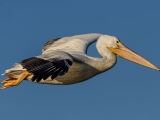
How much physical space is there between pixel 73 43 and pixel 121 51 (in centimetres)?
151

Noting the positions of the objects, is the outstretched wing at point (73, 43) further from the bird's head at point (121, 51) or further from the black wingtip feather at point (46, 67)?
the black wingtip feather at point (46, 67)

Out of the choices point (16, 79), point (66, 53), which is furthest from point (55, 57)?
point (16, 79)

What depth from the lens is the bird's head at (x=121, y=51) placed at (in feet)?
67.3

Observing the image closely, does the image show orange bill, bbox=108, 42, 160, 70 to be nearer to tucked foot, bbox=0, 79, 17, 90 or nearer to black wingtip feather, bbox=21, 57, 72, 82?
black wingtip feather, bbox=21, 57, 72, 82

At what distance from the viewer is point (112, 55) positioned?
66.3ft

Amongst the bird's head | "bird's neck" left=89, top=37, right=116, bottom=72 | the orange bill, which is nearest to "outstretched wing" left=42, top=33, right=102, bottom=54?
"bird's neck" left=89, top=37, right=116, bottom=72

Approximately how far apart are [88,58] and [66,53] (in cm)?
86

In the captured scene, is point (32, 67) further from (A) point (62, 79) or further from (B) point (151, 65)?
(B) point (151, 65)

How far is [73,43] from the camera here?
20781mm

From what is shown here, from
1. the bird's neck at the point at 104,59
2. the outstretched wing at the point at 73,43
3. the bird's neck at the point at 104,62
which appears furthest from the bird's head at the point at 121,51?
the outstretched wing at the point at 73,43

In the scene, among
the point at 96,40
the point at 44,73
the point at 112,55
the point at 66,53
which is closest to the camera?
the point at 44,73

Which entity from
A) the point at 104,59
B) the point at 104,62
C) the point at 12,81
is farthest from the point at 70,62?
the point at 12,81

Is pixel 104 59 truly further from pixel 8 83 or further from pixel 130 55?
pixel 8 83

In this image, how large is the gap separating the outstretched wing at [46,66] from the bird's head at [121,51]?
113 inches
